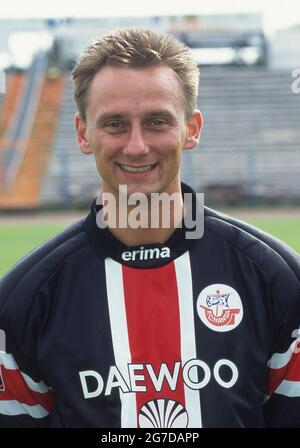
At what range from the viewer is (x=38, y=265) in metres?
2.03

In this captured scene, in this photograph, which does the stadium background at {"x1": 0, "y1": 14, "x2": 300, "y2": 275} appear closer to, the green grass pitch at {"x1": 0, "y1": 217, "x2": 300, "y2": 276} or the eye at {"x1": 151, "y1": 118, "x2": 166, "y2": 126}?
the green grass pitch at {"x1": 0, "y1": 217, "x2": 300, "y2": 276}

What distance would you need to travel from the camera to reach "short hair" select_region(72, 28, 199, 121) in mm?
1935

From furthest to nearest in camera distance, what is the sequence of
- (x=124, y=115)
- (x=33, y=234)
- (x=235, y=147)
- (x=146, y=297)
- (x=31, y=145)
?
(x=31, y=145), (x=235, y=147), (x=33, y=234), (x=146, y=297), (x=124, y=115)

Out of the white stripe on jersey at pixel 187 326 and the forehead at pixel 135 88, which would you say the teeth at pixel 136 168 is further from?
the white stripe on jersey at pixel 187 326

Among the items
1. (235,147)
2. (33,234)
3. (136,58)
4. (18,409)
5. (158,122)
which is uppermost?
(235,147)

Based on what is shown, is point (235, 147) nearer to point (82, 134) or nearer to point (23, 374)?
point (82, 134)

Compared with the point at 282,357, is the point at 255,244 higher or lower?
higher

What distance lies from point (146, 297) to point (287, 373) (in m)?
0.40

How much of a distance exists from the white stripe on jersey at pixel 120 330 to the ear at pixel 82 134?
0.93 feet

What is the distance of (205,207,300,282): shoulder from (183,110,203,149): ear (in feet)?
0.59

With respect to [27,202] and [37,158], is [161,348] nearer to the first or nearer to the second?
[27,202]

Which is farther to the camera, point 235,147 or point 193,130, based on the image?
point 235,147

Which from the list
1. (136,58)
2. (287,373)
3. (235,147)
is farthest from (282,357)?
(235,147)

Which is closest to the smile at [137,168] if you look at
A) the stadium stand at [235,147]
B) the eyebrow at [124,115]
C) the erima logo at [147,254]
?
the eyebrow at [124,115]
